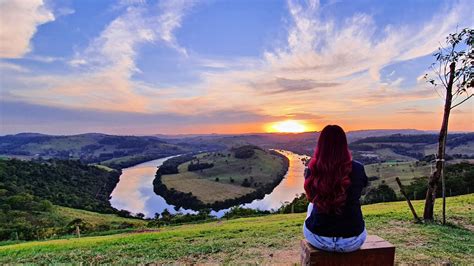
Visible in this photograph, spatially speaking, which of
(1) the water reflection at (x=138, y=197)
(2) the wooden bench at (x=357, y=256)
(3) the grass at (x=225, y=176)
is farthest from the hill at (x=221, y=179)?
(2) the wooden bench at (x=357, y=256)

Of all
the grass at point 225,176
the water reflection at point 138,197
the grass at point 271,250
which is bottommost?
the water reflection at point 138,197

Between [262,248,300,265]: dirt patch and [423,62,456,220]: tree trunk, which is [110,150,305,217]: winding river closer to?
[423,62,456,220]: tree trunk

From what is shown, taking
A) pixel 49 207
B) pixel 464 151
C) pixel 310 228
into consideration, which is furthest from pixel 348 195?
pixel 464 151

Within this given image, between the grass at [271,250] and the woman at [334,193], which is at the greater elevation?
the woman at [334,193]

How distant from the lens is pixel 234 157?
141 meters

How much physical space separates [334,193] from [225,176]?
111m

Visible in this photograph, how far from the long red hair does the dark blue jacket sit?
82 millimetres

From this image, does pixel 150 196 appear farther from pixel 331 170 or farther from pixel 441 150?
pixel 331 170

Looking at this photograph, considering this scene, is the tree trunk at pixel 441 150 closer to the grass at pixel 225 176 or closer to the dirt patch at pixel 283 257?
the dirt patch at pixel 283 257

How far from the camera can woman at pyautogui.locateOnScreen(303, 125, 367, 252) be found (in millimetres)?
3381

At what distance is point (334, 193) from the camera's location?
3365mm

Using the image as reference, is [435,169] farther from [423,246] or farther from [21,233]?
[21,233]

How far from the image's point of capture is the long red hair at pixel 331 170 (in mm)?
3369

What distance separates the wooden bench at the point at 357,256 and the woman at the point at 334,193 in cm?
9
